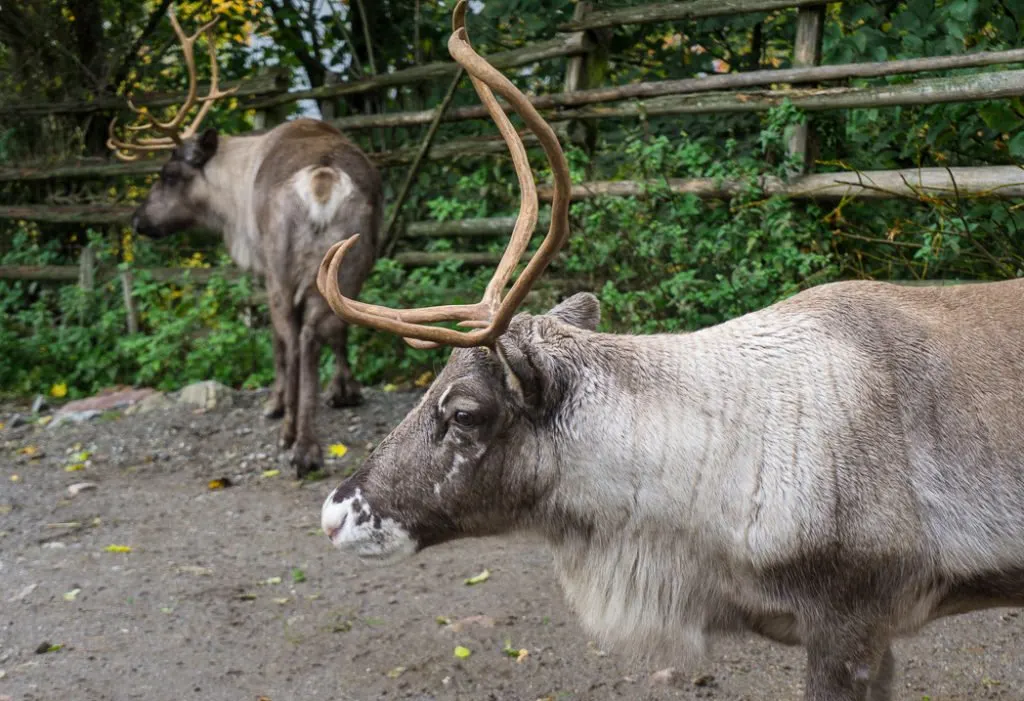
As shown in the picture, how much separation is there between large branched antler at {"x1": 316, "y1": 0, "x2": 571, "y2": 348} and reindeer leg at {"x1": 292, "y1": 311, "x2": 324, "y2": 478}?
2.95 meters

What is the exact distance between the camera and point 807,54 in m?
6.12

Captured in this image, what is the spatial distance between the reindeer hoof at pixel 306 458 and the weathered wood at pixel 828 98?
2.61m

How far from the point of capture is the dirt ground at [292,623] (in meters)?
3.69

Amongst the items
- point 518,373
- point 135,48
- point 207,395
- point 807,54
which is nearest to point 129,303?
point 207,395

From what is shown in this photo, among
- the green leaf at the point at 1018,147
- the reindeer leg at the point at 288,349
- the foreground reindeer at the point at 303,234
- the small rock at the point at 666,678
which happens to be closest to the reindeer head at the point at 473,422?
the small rock at the point at 666,678

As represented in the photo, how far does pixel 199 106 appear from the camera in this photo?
982 cm

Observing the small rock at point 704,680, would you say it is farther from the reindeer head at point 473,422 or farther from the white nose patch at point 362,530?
the white nose patch at point 362,530

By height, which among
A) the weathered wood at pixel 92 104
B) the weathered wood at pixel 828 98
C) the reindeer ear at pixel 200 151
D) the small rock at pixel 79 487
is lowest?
the small rock at pixel 79 487

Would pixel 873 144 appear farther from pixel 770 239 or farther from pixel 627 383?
pixel 627 383

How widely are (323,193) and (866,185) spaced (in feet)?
9.57

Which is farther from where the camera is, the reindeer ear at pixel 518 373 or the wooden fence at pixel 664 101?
the wooden fence at pixel 664 101

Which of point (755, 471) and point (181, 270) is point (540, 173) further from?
point (755, 471)

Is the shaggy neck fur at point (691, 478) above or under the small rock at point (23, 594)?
above

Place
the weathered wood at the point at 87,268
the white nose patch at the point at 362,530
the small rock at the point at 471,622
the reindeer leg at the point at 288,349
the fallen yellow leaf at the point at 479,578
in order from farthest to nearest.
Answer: the weathered wood at the point at 87,268, the reindeer leg at the point at 288,349, the fallen yellow leaf at the point at 479,578, the small rock at the point at 471,622, the white nose patch at the point at 362,530
